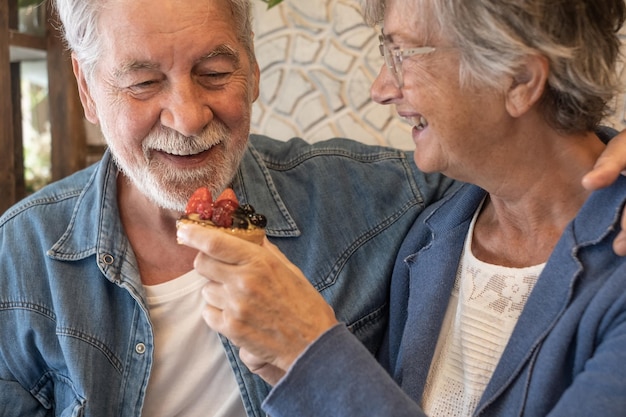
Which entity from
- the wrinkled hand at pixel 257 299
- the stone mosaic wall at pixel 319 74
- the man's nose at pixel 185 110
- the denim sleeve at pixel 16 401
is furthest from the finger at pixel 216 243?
the stone mosaic wall at pixel 319 74

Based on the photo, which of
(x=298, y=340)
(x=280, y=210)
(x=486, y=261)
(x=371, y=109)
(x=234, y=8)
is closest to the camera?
(x=298, y=340)

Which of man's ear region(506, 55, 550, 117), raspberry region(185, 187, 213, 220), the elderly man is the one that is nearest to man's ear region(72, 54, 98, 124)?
the elderly man

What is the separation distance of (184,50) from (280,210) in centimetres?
50

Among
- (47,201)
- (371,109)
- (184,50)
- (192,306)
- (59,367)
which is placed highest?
(184,50)

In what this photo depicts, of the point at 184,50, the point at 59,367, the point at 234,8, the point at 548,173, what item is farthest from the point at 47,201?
the point at 548,173

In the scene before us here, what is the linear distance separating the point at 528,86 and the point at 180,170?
83 centimetres

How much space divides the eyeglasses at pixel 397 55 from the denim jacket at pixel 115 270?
0.46 metres

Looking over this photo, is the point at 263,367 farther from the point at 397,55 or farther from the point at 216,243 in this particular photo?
the point at 397,55

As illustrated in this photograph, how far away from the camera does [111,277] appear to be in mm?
1684

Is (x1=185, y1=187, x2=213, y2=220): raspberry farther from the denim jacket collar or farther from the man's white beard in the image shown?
the denim jacket collar

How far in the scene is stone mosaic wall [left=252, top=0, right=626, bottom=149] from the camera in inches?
88.7

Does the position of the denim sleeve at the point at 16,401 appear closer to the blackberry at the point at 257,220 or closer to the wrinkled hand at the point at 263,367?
the wrinkled hand at the point at 263,367

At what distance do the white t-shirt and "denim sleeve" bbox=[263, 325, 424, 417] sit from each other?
0.54 meters

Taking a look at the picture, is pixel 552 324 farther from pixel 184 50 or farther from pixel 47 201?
pixel 47 201
